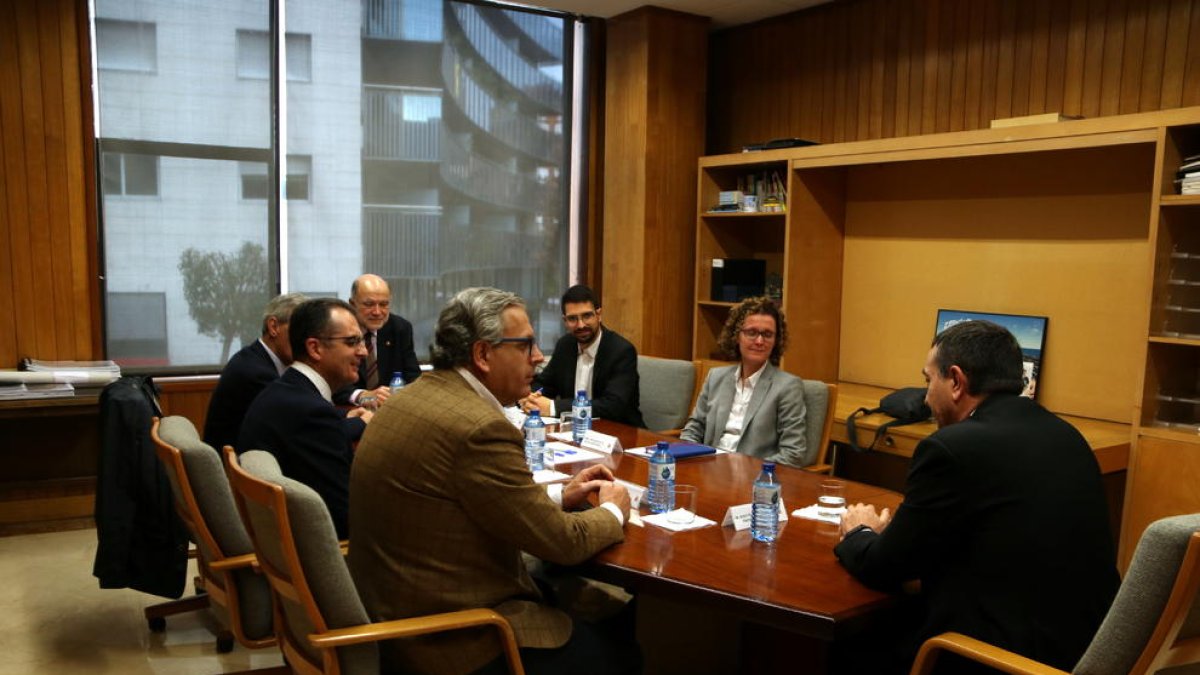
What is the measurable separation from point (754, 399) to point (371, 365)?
1975mm

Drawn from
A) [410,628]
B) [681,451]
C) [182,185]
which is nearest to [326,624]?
[410,628]

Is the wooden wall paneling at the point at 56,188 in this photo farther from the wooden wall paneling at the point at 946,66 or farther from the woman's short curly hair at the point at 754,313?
the wooden wall paneling at the point at 946,66

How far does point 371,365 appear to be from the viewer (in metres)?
4.66

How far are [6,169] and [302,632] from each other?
144 inches

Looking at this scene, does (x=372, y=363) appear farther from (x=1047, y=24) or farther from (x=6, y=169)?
(x=1047, y=24)

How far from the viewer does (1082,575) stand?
1.95m

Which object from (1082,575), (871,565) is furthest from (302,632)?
(1082,575)

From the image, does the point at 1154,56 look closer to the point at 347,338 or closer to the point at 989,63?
the point at 989,63

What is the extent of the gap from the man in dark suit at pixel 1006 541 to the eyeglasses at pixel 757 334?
173cm

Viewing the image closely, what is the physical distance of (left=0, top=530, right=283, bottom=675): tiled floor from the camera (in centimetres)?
328

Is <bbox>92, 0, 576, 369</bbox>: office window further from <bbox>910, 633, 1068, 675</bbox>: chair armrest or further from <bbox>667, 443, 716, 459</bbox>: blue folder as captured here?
<bbox>910, 633, 1068, 675</bbox>: chair armrest

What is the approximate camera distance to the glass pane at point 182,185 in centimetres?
497

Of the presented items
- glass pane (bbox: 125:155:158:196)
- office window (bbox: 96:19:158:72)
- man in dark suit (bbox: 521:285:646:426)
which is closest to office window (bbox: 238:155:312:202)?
glass pane (bbox: 125:155:158:196)

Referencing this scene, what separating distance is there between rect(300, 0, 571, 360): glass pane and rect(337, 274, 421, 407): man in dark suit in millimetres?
982
